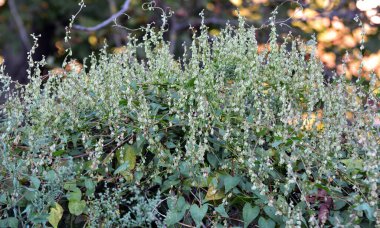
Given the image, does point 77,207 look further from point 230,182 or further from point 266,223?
point 266,223

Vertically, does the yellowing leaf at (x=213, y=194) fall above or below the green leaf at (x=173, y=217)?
above

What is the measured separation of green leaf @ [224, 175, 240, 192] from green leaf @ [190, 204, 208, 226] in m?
0.11

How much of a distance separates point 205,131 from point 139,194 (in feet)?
1.27

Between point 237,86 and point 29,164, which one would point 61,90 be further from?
point 237,86

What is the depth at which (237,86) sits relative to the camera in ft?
9.46

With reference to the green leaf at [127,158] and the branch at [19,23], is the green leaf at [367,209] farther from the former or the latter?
the branch at [19,23]

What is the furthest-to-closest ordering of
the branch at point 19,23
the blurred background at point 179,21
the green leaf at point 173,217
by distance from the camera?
the branch at point 19,23
the blurred background at point 179,21
the green leaf at point 173,217

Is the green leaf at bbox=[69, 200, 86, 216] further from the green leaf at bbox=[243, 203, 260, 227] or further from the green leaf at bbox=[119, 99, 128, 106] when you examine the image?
the green leaf at bbox=[243, 203, 260, 227]

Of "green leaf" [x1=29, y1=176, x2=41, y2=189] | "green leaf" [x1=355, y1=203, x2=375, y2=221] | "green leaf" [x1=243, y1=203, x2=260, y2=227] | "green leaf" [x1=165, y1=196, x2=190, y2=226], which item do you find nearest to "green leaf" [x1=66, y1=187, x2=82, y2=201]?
"green leaf" [x1=29, y1=176, x2=41, y2=189]

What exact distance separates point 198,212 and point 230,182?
17 cm

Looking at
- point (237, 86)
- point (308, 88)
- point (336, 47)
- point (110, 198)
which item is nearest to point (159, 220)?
point (110, 198)

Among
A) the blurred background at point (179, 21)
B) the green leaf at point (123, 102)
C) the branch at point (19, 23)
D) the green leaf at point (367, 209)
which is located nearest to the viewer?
the green leaf at point (367, 209)

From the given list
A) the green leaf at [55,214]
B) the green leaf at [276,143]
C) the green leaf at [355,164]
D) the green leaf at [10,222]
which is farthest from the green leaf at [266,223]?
the green leaf at [10,222]

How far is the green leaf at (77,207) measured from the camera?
105 inches
